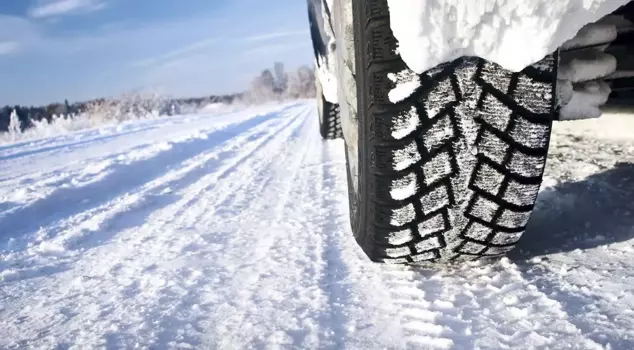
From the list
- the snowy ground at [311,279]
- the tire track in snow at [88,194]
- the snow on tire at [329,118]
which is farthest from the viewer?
the snow on tire at [329,118]

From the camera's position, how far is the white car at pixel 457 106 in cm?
98

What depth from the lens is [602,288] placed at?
1.14 m

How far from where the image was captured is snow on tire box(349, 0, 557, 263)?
1051 mm

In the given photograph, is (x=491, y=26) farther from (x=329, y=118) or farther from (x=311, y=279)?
(x=329, y=118)

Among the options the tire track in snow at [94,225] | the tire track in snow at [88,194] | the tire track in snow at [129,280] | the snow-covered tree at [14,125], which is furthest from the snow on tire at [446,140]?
the snow-covered tree at [14,125]

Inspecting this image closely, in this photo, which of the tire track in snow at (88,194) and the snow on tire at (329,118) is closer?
the tire track in snow at (88,194)

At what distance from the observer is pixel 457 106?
1.06 metres

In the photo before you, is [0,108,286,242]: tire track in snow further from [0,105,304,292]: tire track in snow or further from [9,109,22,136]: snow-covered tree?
[9,109,22,136]: snow-covered tree

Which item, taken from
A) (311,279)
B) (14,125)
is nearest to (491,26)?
(311,279)

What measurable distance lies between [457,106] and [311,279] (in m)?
0.69

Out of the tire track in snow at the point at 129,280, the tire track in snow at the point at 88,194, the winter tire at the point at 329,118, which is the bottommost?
the tire track in snow at the point at 88,194

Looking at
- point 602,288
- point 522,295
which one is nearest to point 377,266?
point 522,295

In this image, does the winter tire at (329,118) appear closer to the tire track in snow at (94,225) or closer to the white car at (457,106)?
the tire track in snow at (94,225)

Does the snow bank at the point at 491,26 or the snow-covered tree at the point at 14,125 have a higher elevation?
the snow bank at the point at 491,26
